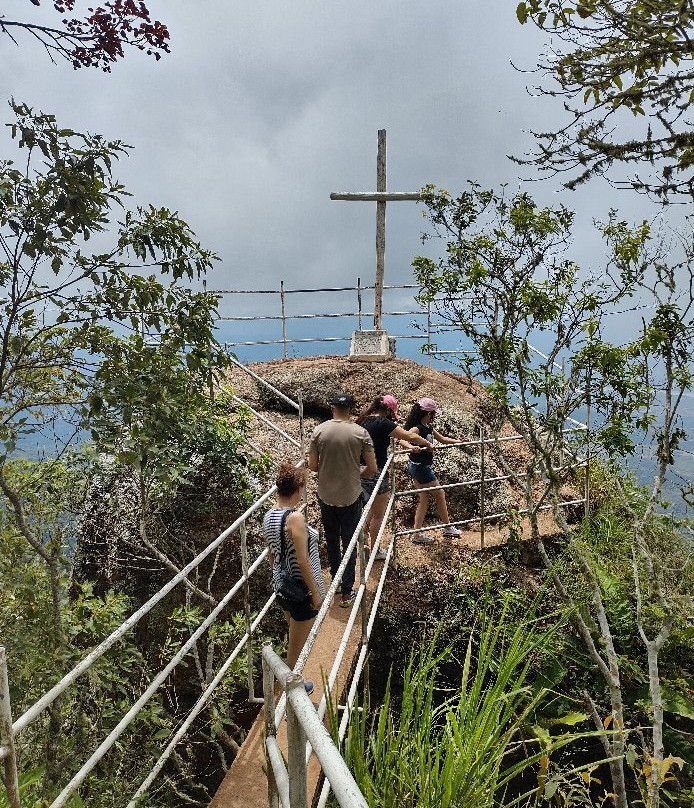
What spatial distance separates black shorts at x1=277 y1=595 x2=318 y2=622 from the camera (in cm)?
386

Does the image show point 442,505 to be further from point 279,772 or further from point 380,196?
point 380,196

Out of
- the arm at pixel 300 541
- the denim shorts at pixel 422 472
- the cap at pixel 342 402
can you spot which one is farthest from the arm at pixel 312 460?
the denim shorts at pixel 422 472

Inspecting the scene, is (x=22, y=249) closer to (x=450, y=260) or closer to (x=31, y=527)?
(x=31, y=527)

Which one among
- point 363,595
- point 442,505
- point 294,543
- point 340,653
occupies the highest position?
point 294,543

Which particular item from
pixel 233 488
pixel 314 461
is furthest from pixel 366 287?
pixel 314 461

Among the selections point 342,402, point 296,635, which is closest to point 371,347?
point 342,402

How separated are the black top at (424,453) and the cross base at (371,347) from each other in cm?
546

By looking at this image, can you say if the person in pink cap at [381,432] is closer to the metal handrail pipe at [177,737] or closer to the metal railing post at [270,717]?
the metal handrail pipe at [177,737]

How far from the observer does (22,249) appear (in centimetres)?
334

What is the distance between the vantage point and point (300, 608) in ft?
12.8

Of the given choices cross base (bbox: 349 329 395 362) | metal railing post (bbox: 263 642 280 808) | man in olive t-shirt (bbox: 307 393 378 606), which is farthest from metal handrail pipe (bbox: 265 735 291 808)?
cross base (bbox: 349 329 395 362)

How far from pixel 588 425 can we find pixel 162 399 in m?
3.70

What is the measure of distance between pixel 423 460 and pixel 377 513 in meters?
0.88

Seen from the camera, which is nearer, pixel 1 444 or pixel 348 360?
pixel 1 444
